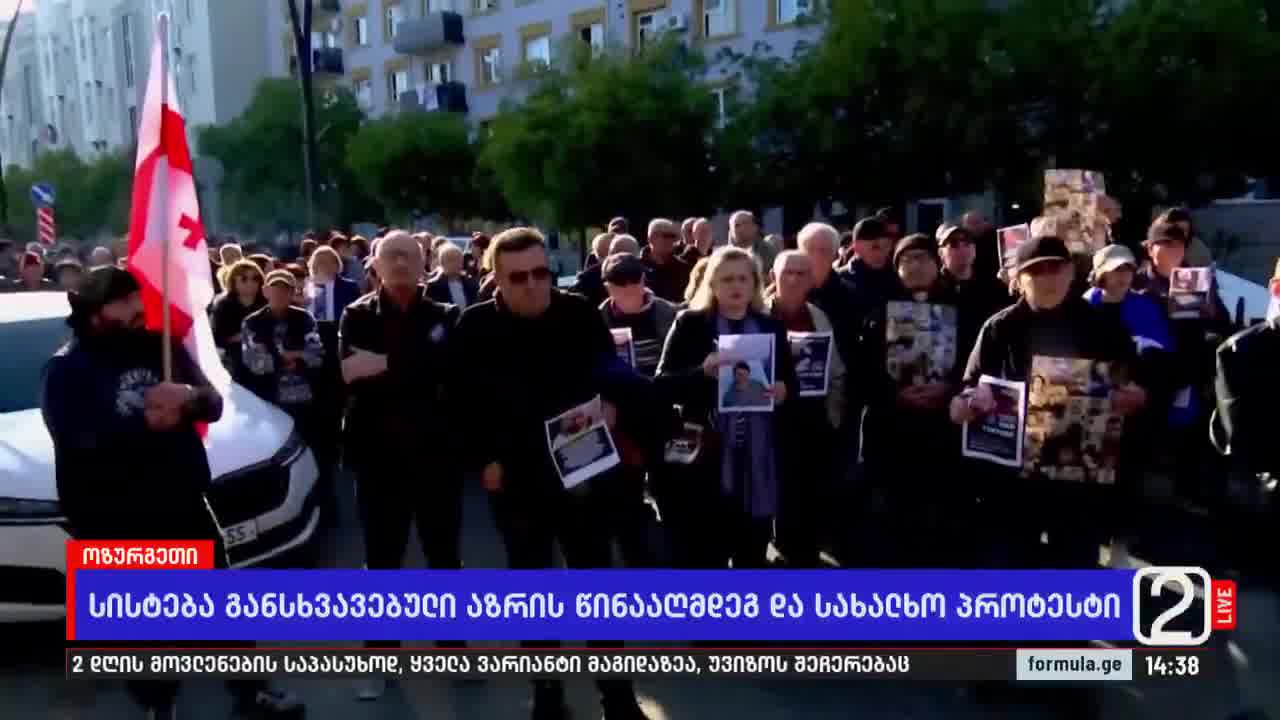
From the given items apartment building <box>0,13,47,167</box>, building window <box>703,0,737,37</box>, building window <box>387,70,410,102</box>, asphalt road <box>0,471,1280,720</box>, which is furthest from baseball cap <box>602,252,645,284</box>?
apartment building <box>0,13,47,167</box>

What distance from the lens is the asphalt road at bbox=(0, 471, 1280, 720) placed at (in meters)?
4.82

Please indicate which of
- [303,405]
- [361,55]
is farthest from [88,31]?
[303,405]

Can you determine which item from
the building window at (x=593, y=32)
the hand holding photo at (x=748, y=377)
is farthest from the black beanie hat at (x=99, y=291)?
the building window at (x=593, y=32)

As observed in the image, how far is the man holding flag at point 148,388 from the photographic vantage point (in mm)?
4281

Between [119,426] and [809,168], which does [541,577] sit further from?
[809,168]

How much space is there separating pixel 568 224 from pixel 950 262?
1696 centimetres

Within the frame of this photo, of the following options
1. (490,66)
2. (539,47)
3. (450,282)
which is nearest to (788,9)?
(539,47)

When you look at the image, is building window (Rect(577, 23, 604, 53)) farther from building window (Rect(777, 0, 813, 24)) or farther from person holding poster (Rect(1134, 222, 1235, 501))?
person holding poster (Rect(1134, 222, 1235, 501))

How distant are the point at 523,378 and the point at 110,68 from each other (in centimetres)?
7609

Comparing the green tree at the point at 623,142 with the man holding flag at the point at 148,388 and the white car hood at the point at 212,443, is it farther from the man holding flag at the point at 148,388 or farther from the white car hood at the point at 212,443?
the man holding flag at the point at 148,388

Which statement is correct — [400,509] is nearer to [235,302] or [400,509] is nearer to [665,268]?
[235,302]

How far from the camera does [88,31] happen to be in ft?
251

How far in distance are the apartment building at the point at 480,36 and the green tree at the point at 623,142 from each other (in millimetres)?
1230

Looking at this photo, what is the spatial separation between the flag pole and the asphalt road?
1.45 m
